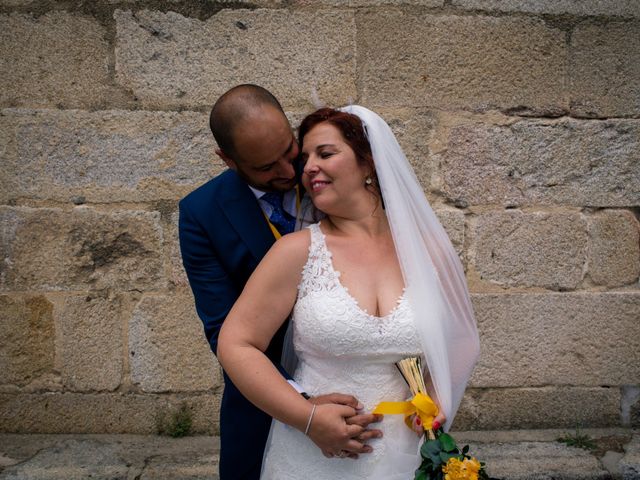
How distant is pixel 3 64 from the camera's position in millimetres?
3174

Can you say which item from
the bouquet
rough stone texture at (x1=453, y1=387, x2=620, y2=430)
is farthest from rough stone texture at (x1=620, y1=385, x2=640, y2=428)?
the bouquet

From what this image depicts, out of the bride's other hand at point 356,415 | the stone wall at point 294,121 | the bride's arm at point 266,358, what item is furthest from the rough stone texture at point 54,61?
the bride's other hand at point 356,415

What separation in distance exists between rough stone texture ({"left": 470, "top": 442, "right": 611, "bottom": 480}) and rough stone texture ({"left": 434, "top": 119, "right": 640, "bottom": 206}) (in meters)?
1.19

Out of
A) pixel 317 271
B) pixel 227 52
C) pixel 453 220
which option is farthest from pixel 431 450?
pixel 227 52

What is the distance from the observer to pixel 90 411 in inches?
131

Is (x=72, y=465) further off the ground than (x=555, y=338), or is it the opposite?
(x=555, y=338)

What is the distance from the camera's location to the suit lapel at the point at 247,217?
7.52 feet

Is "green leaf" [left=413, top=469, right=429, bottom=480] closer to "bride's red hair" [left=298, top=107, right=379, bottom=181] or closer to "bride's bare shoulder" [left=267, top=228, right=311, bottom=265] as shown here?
"bride's bare shoulder" [left=267, top=228, right=311, bottom=265]

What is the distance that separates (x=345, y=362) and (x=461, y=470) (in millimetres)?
477

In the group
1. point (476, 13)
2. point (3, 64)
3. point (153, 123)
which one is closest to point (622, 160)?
point (476, 13)

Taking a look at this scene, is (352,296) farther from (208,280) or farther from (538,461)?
(538,461)

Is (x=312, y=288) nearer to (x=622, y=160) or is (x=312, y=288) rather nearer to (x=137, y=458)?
(x=137, y=458)

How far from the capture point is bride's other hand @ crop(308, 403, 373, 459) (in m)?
2.02

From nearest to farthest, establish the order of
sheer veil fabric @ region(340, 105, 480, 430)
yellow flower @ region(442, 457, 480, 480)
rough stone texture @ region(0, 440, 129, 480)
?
yellow flower @ region(442, 457, 480, 480)
sheer veil fabric @ region(340, 105, 480, 430)
rough stone texture @ region(0, 440, 129, 480)
